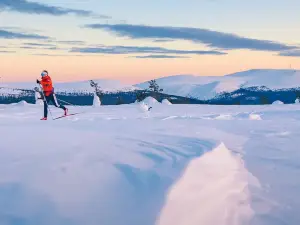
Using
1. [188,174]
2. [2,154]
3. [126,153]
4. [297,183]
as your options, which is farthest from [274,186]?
[2,154]

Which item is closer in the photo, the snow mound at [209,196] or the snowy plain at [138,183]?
the snowy plain at [138,183]

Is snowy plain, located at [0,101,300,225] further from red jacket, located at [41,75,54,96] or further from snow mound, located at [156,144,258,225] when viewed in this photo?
red jacket, located at [41,75,54,96]

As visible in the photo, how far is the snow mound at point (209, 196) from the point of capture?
17.6ft

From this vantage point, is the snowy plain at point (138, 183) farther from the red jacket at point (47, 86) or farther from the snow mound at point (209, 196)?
the red jacket at point (47, 86)

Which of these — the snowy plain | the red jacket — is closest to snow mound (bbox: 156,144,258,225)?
the snowy plain

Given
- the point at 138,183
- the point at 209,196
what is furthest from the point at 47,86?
the point at 138,183

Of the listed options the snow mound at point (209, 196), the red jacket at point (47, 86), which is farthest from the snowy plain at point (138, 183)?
the red jacket at point (47, 86)

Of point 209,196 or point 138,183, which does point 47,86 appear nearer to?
point 209,196

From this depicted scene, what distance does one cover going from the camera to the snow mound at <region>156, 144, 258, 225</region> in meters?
5.36

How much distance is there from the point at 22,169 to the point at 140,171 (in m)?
1.51

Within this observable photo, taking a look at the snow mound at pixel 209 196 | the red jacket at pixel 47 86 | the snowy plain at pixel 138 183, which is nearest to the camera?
the snowy plain at pixel 138 183

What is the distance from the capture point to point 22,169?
6.07 m

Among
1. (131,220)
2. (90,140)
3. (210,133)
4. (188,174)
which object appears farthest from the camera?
(210,133)

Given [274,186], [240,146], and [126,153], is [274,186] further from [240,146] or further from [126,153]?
[240,146]
